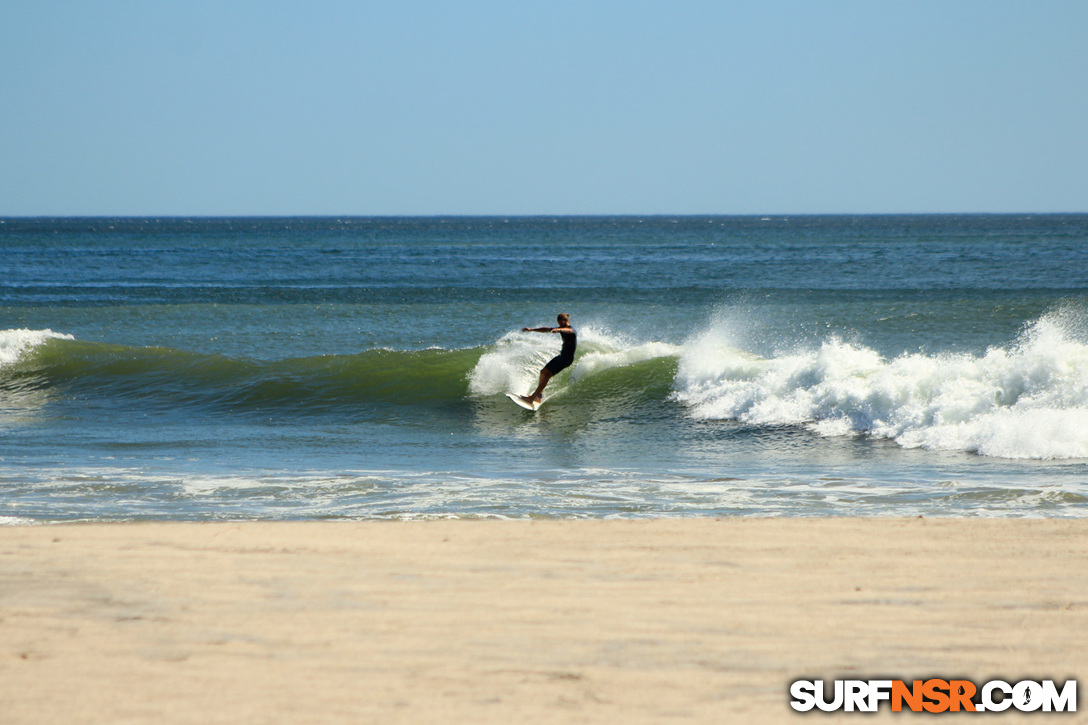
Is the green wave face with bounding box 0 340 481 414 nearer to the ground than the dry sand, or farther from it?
farther from it

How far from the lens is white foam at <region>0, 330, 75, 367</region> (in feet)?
55.8

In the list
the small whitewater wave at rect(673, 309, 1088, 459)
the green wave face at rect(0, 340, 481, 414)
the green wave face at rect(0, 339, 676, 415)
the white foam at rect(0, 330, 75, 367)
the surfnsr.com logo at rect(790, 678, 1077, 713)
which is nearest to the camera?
the surfnsr.com logo at rect(790, 678, 1077, 713)

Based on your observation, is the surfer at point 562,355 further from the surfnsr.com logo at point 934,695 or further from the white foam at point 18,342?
the white foam at point 18,342

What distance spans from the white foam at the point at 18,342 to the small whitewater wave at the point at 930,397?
1253 cm

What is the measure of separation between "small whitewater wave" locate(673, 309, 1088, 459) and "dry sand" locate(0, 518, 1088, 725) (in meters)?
3.75

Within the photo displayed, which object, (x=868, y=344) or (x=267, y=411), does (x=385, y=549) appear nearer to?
(x=267, y=411)

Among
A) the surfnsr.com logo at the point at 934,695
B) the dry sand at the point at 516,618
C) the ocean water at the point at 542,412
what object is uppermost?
the ocean water at the point at 542,412

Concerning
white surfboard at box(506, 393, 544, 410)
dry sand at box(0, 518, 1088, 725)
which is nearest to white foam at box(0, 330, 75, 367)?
white surfboard at box(506, 393, 544, 410)

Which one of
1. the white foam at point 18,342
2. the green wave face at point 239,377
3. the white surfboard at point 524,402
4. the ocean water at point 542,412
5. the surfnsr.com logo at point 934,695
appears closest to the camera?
the surfnsr.com logo at point 934,695

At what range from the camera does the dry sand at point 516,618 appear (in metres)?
3.78

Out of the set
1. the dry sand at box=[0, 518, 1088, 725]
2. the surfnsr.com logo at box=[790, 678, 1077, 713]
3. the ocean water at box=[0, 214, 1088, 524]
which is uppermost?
the ocean water at box=[0, 214, 1088, 524]

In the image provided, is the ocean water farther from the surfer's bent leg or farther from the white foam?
the surfer's bent leg

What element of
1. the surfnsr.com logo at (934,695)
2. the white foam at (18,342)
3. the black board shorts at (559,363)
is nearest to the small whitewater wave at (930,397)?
the black board shorts at (559,363)

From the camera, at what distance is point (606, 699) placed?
3.76 meters
